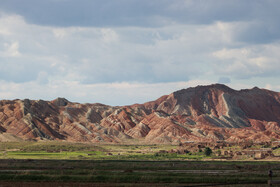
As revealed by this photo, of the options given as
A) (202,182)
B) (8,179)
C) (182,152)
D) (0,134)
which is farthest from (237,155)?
(0,134)

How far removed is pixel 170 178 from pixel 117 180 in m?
6.24

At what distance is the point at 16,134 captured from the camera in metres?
190

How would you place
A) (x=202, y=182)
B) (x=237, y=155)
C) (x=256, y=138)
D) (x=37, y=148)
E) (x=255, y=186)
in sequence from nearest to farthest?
1. (x=255, y=186)
2. (x=202, y=182)
3. (x=237, y=155)
4. (x=37, y=148)
5. (x=256, y=138)

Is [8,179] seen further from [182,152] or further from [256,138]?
[256,138]

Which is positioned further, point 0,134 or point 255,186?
point 0,134

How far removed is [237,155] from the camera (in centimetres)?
10394

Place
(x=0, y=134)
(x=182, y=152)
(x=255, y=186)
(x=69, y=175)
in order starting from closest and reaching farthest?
1. (x=255, y=186)
2. (x=69, y=175)
3. (x=182, y=152)
4. (x=0, y=134)

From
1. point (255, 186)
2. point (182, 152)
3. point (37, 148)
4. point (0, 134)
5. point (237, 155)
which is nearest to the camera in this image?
point (255, 186)

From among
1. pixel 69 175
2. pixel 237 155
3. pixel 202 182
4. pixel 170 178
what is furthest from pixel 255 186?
pixel 237 155

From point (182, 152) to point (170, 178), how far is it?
261ft

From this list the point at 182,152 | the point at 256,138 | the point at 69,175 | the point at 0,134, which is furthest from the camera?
the point at 256,138

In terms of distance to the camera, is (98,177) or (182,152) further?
(182,152)

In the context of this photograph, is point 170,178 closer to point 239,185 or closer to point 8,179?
point 239,185

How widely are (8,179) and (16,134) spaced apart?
488ft
